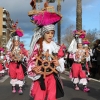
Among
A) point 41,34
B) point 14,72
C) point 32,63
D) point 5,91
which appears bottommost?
point 5,91

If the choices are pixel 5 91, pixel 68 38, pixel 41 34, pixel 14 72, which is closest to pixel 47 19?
pixel 41 34

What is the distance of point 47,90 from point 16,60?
457cm

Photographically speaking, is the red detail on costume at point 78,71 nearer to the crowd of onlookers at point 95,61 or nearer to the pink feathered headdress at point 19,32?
the crowd of onlookers at point 95,61

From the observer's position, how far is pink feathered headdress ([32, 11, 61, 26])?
6.50m

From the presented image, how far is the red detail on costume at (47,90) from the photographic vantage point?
6.31m

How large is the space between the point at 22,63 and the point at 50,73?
4.66 m

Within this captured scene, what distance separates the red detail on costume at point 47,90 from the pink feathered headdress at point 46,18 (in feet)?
3.82

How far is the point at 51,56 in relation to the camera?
21.4ft

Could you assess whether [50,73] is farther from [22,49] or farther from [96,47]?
[96,47]

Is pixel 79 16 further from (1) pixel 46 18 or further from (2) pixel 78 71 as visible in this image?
(1) pixel 46 18

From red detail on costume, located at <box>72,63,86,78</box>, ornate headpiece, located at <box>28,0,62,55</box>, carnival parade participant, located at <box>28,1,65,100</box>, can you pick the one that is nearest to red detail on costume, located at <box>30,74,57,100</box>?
carnival parade participant, located at <box>28,1,65,100</box>

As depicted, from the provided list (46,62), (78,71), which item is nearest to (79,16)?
(78,71)

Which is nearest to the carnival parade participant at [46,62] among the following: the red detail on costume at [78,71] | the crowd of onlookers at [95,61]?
the red detail on costume at [78,71]

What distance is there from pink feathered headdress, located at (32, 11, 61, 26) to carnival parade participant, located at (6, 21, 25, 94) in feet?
14.5
